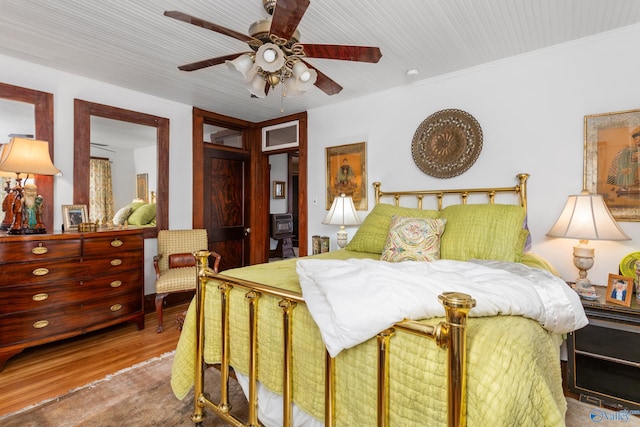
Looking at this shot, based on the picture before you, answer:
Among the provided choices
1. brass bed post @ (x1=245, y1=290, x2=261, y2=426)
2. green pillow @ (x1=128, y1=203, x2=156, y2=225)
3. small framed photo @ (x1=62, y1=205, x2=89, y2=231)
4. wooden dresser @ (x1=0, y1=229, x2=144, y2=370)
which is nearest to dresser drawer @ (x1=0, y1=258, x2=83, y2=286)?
wooden dresser @ (x1=0, y1=229, x2=144, y2=370)

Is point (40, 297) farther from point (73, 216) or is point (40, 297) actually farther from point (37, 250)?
point (73, 216)

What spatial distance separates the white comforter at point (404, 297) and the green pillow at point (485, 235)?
2.12 feet

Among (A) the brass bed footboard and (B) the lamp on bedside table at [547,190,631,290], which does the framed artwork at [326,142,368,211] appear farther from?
(A) the brass bed footboard

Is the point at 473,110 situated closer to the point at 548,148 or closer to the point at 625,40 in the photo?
the point at 548,148

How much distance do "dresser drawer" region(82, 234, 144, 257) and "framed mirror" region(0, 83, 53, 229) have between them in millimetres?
601

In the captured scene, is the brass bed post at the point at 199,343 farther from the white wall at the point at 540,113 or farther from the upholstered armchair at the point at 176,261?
the white wall at the point at 540,113

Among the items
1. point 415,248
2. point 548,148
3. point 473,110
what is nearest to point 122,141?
point 415,248

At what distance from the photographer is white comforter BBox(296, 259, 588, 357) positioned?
3.17ft

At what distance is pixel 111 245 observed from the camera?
9.12ft

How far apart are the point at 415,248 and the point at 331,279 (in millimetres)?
1183

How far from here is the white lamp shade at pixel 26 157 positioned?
2.40 metres

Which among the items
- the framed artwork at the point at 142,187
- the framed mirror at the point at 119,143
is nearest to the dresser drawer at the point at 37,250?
the framed mirror at the point at 119,143

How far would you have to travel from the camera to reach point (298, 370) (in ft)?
4.20

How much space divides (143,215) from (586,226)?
3.99 m
